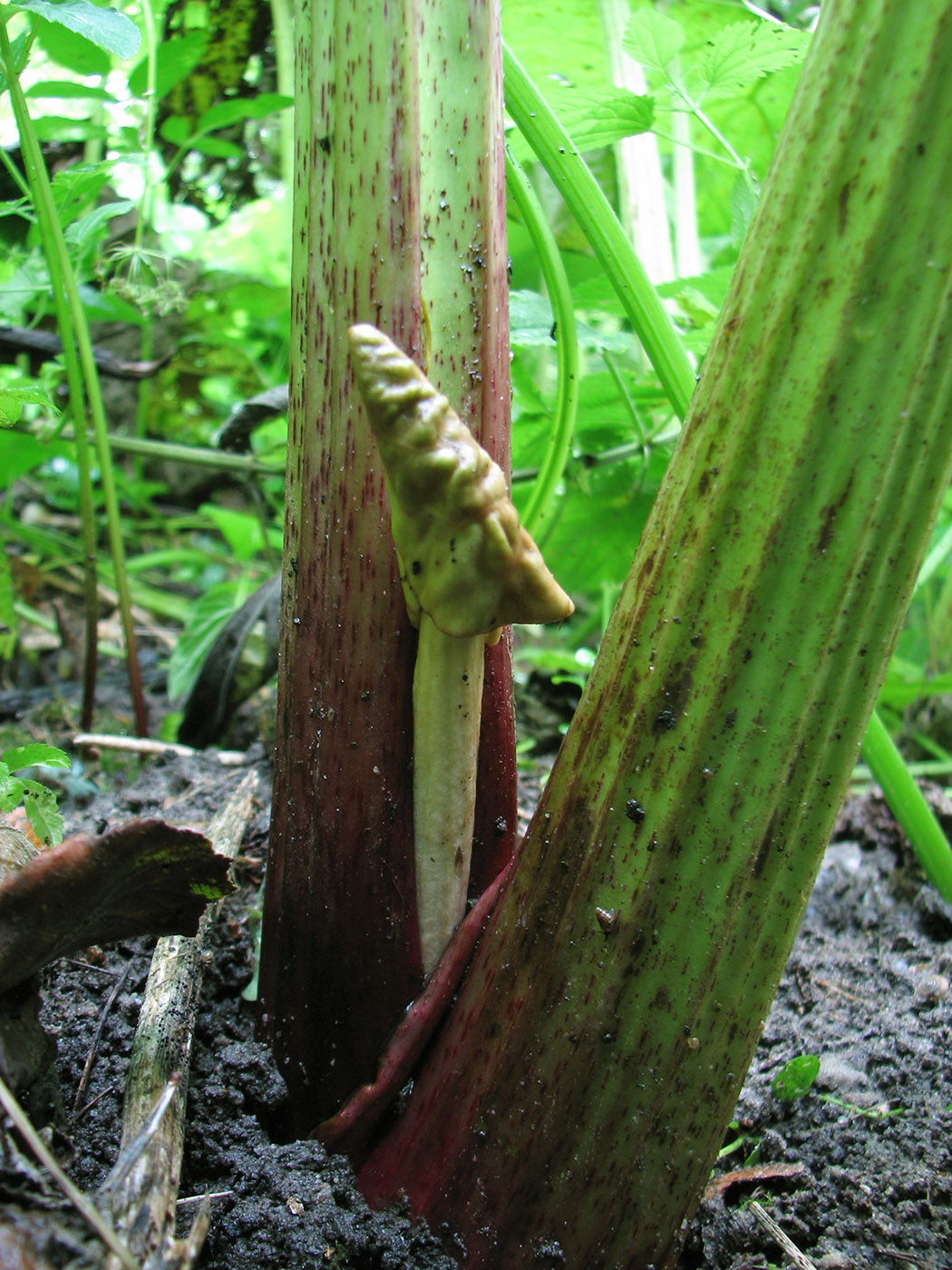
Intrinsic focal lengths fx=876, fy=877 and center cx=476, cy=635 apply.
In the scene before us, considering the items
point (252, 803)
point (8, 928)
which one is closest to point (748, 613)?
point (8, 928)

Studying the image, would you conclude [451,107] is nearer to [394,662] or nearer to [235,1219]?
[394,662]

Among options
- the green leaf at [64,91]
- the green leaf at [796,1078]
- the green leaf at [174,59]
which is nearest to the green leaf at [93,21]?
the green leaf at [64,91]

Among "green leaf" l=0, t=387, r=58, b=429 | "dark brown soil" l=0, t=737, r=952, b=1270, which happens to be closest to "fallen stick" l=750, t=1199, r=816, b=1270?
"dark brown soil" l=0, t=737, r=952, b=1270

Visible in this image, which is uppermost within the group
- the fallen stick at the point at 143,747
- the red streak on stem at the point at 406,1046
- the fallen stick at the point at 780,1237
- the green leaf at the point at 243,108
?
the green leaf at the point at 243,108

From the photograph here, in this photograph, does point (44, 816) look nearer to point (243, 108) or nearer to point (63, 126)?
point (63, 126)

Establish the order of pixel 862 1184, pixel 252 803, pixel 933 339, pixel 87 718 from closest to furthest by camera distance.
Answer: pixel 933 339 < pixel 862 1184 < pixel 252 803 < pixel 87 718

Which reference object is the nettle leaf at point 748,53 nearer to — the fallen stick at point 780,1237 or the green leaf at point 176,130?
the green leaf at point 176,130

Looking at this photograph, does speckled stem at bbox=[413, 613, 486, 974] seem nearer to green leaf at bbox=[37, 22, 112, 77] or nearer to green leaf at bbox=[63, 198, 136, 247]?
green leaf at bbox=[63, 198, 136, 247]
